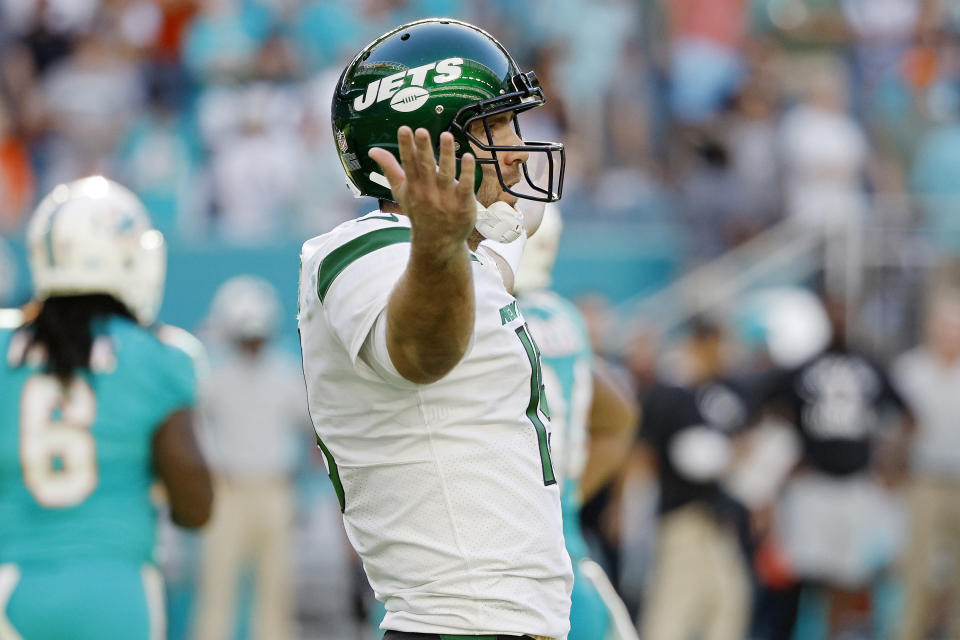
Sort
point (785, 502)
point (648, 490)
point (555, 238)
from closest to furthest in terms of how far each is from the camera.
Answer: point (555, 238)
point (785, 502)
point (648, 490)

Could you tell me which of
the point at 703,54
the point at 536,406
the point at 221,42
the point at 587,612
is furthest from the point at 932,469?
the point at 536,406

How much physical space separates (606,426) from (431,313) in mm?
3451

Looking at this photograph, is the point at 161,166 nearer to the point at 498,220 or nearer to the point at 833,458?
the point at 833,458

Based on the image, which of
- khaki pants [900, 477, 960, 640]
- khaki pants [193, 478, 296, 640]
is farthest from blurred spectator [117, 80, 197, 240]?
khaki pants [900, 477, 960, 640]

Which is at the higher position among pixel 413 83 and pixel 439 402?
pixel 413 83

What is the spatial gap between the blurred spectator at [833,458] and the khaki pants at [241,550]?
3028 millimetres

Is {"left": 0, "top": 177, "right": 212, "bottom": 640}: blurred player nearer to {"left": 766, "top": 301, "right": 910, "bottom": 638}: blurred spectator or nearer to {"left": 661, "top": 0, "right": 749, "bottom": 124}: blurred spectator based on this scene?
{"left": 766, "top": 301, "right": 910, "bottom": 638}: blurred spectator

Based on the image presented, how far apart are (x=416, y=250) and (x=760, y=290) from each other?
8.85m

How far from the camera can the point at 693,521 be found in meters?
9.16

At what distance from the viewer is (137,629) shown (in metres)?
4.54

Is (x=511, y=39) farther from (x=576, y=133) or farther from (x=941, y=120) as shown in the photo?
(x=941, y=120)

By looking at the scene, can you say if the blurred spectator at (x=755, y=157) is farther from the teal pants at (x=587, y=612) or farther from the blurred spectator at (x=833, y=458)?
the teal pants at (x=587, y=612)

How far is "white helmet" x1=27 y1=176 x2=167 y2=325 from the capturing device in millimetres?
4832

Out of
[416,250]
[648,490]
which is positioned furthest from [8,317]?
[648,490]
